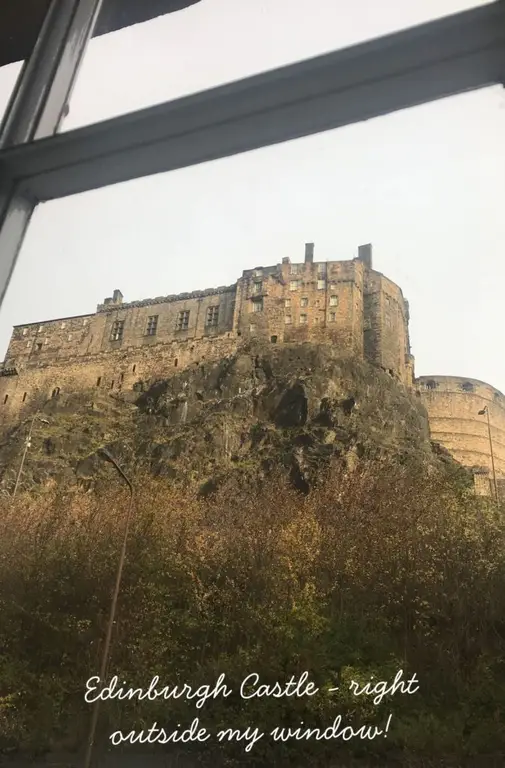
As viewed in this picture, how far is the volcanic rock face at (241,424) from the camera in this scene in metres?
11.1

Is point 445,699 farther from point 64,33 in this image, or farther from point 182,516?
→ point 64,33

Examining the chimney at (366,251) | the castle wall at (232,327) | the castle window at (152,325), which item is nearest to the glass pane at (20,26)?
the chimney at (366,251)

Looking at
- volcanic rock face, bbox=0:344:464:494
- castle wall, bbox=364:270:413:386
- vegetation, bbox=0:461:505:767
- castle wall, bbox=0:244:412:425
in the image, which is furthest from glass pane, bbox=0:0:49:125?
castle wall, bbox=364:270:413:386

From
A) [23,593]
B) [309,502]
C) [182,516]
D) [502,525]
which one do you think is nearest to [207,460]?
[309,502]

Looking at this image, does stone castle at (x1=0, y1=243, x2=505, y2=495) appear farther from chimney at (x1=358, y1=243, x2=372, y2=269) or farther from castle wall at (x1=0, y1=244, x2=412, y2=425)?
chimney at (x1=358, y1=243, x2=372, y2=269)

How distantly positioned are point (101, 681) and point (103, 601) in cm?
64

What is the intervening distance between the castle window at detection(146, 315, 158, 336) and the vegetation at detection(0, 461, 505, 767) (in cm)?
1400

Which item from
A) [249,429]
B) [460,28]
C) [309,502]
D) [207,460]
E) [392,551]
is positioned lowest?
[460,28]

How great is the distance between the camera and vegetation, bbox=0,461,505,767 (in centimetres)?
422

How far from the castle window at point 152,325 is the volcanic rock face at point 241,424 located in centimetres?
243

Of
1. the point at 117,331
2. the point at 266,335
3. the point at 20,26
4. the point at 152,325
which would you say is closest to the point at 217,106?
the point at 20,26

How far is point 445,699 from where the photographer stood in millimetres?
4520

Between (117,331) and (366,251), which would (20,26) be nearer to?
(366,251)

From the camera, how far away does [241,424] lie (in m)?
14.2
